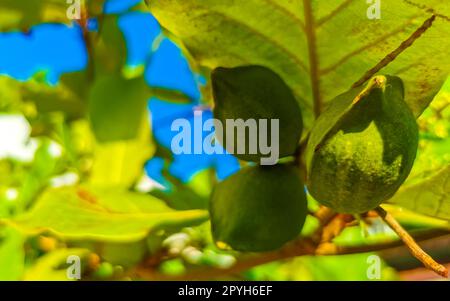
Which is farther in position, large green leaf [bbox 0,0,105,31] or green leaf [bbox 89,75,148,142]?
large green leaf [bbox 0,0,105,31]

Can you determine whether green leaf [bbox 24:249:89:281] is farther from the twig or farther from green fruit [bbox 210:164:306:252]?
green fruit [bbox 210:164:306:252]

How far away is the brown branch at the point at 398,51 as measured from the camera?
1.89ft

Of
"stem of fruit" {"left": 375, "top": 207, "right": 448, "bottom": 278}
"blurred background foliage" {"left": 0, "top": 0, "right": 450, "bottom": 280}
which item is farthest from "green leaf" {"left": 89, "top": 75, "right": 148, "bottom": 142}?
"stem of fruit" {"left": 375, "top": 207, "right": 448, "bottom": 278}

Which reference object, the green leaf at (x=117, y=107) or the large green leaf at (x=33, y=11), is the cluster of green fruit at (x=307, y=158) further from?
the large green leaf at (x=33, y=11)

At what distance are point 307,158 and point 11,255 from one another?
0.70 meters

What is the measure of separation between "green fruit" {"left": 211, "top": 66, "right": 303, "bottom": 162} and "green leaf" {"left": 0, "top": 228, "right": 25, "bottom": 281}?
59 centimetres

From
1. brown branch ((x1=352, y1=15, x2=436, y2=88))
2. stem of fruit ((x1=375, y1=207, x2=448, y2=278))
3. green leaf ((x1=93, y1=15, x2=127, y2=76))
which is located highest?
green leaf ((x1=93, y1=15, x2=127, y2=76))

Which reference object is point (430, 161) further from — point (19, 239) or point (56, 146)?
point (56, 146)

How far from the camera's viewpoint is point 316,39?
631 millimetres

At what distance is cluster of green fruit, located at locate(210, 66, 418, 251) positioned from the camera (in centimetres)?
52

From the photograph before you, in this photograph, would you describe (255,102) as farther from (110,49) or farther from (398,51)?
(110,49)

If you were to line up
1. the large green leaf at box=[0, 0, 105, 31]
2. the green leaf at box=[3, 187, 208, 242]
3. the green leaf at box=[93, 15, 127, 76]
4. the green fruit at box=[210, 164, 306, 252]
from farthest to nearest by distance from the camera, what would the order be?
the green leaf at box=[93, 15, 127, 76]
the large green leaf at box=[0, 0, 105, 31]
the green leaf at box=[3, 187, 208, 242]
the green fruit at box=[210, 164, 306, 252]

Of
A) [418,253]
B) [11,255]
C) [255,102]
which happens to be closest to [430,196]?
[418,253]
